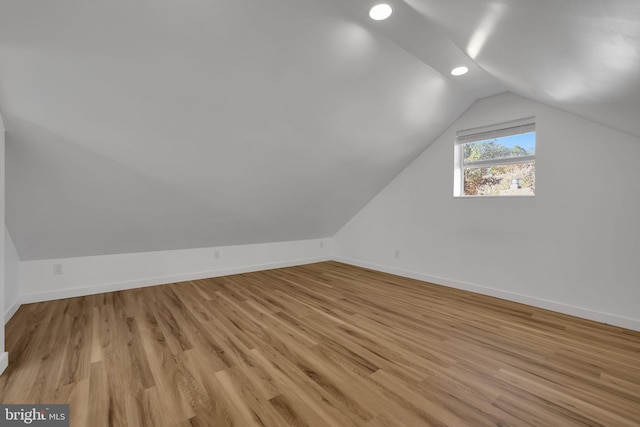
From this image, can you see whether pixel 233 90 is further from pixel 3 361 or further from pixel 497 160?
pixel 497 160

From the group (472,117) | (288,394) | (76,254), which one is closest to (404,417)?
(288,394)

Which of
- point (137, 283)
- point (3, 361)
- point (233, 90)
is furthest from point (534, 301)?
point (137, 283)

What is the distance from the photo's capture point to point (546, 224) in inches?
121

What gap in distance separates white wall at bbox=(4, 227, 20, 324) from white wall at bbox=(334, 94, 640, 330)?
184 inches

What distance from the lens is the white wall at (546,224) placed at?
2641 mm

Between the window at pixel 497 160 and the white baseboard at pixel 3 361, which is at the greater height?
the window at pixel 497 160

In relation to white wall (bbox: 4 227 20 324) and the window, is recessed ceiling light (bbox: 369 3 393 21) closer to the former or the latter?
the window

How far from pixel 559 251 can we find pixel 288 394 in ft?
10.1

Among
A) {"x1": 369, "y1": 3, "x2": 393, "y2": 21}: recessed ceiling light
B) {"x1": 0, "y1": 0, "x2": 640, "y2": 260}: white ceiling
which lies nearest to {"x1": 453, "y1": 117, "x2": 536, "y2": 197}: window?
{"x1": 0, "y1": 0, "x2": 640, "y2": 260}: white ceiling

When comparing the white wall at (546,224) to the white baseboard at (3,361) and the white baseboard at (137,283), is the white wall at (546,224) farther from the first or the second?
the white baseboard at (3,361)

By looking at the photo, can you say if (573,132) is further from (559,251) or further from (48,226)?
(48,226)

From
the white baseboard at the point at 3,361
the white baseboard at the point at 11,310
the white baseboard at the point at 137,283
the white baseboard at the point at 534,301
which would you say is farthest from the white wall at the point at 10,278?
the white baseboard at the point at 534,301

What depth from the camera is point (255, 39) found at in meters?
1.96

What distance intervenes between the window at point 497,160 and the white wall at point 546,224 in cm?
11
